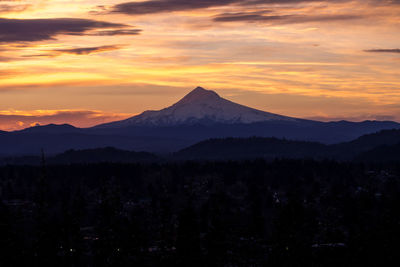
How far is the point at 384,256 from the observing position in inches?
3191

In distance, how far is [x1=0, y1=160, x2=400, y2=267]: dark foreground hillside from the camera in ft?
260

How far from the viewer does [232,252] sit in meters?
96.5

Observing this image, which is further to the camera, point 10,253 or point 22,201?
point 22,201

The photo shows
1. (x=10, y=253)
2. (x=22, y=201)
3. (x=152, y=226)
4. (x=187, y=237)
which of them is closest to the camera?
(x=10, y=253)

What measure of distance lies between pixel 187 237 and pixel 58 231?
56.8 ft

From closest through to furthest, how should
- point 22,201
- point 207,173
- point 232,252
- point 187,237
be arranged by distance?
point 187,237, point 232,252, point 22,201, point 207,173

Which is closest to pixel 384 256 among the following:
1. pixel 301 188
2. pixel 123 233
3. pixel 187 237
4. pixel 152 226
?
pixel 187 237

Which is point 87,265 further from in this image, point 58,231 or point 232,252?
point 232,252

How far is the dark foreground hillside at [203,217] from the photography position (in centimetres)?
7925

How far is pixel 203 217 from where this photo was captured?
121 meters

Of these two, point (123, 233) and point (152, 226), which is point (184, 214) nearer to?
point (123, 233)

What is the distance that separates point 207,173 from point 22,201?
5367cm

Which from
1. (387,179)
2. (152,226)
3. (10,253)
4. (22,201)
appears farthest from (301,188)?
(10,253)

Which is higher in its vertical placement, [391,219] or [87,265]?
[391,219]
